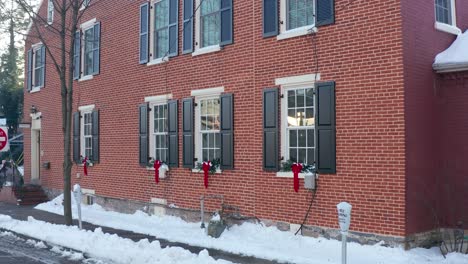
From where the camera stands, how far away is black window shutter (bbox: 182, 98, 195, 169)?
1342cm

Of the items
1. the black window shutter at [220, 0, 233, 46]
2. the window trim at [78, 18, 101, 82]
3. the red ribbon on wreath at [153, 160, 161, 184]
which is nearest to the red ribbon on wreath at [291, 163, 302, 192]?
the black window shutter at [220, 0, 233, 46]

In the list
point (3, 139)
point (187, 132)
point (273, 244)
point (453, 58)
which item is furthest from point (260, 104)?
point (3, 139)

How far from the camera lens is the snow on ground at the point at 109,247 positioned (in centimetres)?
870

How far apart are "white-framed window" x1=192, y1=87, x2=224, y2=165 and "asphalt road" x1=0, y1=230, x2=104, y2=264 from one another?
14.1 ft

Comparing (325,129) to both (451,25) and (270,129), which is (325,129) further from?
(451,25)

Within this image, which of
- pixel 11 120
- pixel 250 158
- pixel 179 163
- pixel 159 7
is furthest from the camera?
pixel 11 120

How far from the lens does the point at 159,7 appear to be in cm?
1518

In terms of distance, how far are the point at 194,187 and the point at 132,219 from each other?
2436 millimetres

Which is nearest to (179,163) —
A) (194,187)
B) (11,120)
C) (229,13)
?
(194,187)

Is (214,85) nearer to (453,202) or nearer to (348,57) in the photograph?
(348,57)

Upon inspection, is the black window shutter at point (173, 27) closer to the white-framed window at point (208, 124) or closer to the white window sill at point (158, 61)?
the white window sill at point (158, 61)

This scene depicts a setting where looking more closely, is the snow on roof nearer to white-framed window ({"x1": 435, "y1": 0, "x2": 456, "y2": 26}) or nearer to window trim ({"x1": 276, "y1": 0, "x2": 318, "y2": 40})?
white-framed window ({"x1": 435, "y1": 0, "x2": 456, "y2": 26})

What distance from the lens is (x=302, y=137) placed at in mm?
10789

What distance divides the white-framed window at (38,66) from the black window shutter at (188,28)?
32.4 feet
